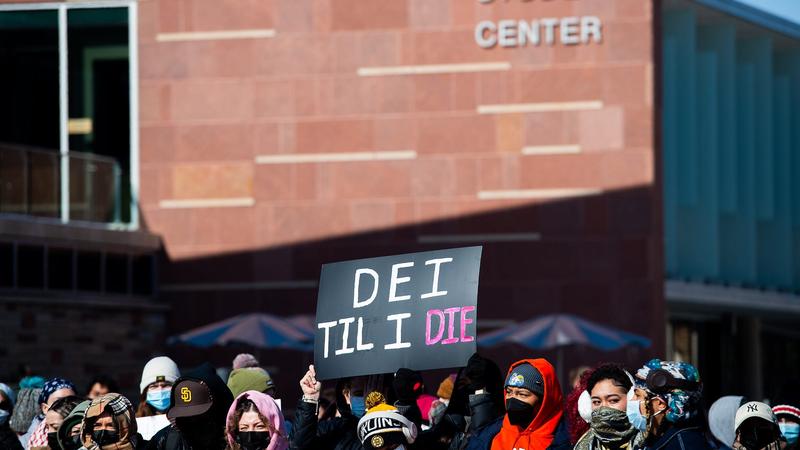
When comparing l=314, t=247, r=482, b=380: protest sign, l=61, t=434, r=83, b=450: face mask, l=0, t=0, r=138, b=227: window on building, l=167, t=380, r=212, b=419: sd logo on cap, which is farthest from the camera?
l=0, t=0, r=138, b=227: window on building

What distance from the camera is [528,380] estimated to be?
8266 millimetres

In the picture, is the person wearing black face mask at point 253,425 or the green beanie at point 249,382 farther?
the green beanie at point 249,382

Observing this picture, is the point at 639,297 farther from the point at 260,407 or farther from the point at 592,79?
the point at 260,407

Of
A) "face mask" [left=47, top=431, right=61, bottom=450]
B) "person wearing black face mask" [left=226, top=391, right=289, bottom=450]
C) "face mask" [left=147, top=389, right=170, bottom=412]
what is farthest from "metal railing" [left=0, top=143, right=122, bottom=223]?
"person wearing black face mask" [left=226, top=391, right=289, bottom=450]

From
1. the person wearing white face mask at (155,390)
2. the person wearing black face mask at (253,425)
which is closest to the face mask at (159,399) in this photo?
the person wearing white face mask at (155,390)

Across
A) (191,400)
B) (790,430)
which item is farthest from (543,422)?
(790,430)

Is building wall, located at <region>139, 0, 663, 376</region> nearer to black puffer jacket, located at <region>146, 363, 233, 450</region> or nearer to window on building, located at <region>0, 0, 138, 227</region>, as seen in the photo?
window on building, located at <region>0, 0, 138, 227</region>

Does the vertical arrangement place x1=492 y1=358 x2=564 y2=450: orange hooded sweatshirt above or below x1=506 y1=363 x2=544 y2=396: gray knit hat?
below

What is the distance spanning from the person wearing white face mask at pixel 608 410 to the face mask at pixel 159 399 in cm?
319

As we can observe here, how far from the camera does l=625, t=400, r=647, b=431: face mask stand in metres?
7.57

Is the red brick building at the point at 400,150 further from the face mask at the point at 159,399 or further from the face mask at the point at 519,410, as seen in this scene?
the face mask at the point at 519,410

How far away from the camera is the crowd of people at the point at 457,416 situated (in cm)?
745

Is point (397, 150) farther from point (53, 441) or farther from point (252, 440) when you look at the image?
point (252, 440)

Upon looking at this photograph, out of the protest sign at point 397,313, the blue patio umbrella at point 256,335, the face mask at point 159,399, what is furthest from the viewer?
the blue patio umbrella at point 256,335
